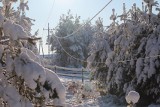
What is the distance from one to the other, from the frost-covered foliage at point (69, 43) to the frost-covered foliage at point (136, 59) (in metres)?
22.1

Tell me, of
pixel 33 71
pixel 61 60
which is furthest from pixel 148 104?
pixel 61 60

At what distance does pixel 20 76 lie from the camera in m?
3.55

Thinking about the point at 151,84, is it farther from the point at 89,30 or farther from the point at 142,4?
the point at 89,30

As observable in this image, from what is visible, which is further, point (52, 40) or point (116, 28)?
point (52, 40)

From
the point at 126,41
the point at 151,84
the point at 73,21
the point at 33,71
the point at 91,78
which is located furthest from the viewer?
the point at 73,21

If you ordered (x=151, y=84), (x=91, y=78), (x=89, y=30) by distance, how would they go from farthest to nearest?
(x=89, y=30) → (x=91, y=78) → (x=151, y=84)

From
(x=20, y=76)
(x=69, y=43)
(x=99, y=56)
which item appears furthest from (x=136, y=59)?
(x=69, y=43)

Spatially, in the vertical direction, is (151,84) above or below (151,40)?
below

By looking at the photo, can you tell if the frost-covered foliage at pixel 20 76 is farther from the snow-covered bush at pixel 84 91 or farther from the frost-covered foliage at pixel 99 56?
the frost-covered foliage at pixel 99 56

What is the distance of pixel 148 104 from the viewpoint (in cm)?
1350

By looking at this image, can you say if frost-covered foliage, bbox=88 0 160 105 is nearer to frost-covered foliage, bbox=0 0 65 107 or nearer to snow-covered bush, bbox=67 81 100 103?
snow-covered bush, bbox=67 81 100 103

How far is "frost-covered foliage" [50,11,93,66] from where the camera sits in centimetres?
3891

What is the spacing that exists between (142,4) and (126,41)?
275 centimetres

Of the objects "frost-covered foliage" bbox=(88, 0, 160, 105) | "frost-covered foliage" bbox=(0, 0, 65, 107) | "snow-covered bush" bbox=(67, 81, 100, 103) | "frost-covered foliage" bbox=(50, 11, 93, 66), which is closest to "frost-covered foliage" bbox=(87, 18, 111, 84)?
"frost-covered foliage" bbox=(88, 0, 160, 105)
